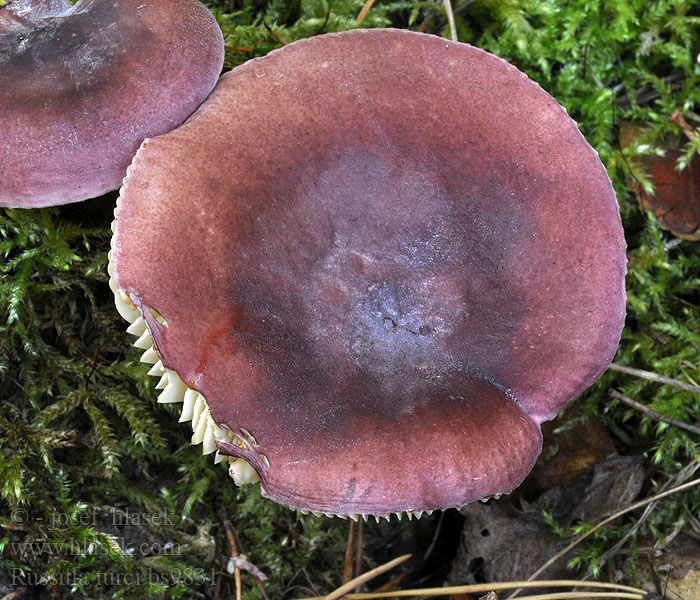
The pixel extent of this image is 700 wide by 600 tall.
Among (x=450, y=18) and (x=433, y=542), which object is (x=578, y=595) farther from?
(x=450, y=18)

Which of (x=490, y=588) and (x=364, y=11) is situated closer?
(x=490, y=588)

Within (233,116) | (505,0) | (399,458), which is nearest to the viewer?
(399,458)

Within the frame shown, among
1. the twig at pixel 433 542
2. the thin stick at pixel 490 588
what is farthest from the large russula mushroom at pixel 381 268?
the twig at pixel 433 542

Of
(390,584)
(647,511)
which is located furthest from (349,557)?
(647,511)

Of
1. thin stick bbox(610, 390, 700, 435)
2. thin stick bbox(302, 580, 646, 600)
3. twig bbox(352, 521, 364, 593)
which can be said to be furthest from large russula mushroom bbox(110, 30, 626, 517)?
twig bbox(352, 521, 364, 593)

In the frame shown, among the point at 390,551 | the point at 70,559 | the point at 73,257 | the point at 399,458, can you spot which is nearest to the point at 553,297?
the point at 399,458

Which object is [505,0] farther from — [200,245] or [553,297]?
[200,245]

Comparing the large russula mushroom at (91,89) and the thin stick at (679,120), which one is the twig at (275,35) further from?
the thin stick at (679,120)
